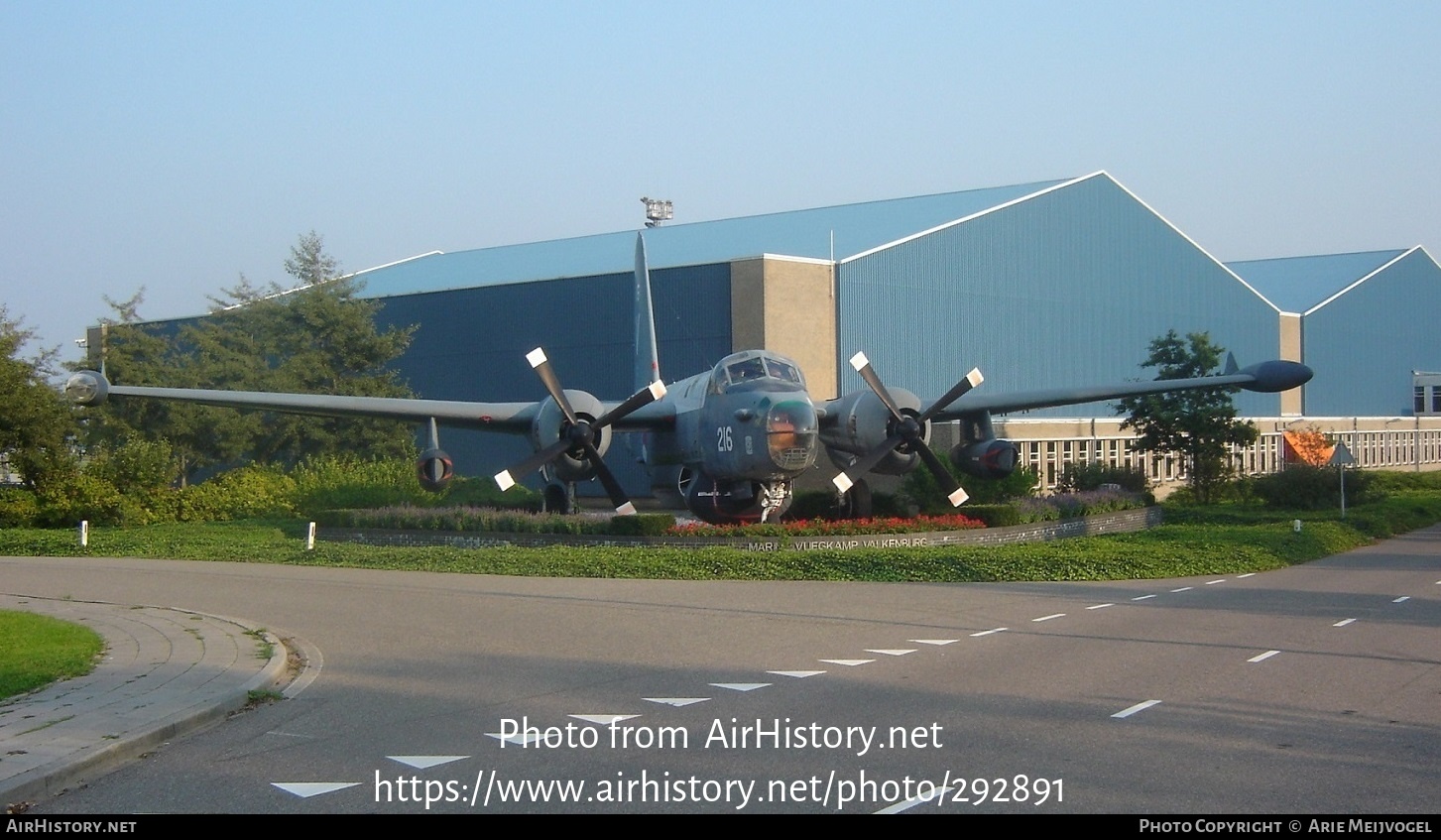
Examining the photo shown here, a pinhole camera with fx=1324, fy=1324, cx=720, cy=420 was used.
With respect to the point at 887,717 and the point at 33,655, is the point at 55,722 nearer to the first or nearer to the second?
the point at 33,655

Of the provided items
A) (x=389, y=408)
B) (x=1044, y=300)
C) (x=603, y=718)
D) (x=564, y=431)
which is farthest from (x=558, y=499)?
(x=1044, y=300)

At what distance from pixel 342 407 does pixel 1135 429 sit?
25927 millimetres

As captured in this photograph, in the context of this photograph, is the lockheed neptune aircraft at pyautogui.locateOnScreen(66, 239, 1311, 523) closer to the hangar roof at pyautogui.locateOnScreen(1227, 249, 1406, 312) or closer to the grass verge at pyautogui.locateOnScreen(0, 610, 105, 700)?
the grass verge at pyautogui.locateOnScreen(0, 610, 105, 700)

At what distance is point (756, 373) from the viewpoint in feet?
86.3

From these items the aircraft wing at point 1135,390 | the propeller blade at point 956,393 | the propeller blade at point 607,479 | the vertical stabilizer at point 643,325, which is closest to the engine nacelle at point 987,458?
the aircraft wing at point 1135,390

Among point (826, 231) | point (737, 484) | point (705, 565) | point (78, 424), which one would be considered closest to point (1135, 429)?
point (826, 231)

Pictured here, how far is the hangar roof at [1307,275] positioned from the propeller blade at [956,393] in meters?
49.4

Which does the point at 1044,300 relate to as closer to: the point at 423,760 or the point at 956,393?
the point at 956,393

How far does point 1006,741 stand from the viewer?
29.7 ft

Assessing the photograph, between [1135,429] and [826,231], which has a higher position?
[826,231]

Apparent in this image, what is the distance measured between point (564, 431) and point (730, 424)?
3403mm

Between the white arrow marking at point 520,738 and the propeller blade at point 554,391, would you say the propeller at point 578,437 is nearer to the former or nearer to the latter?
the propeller blade at point 554,391

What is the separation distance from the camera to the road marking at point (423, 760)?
339 inches

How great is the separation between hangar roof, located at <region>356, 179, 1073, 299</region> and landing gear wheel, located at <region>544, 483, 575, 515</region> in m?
16.1
